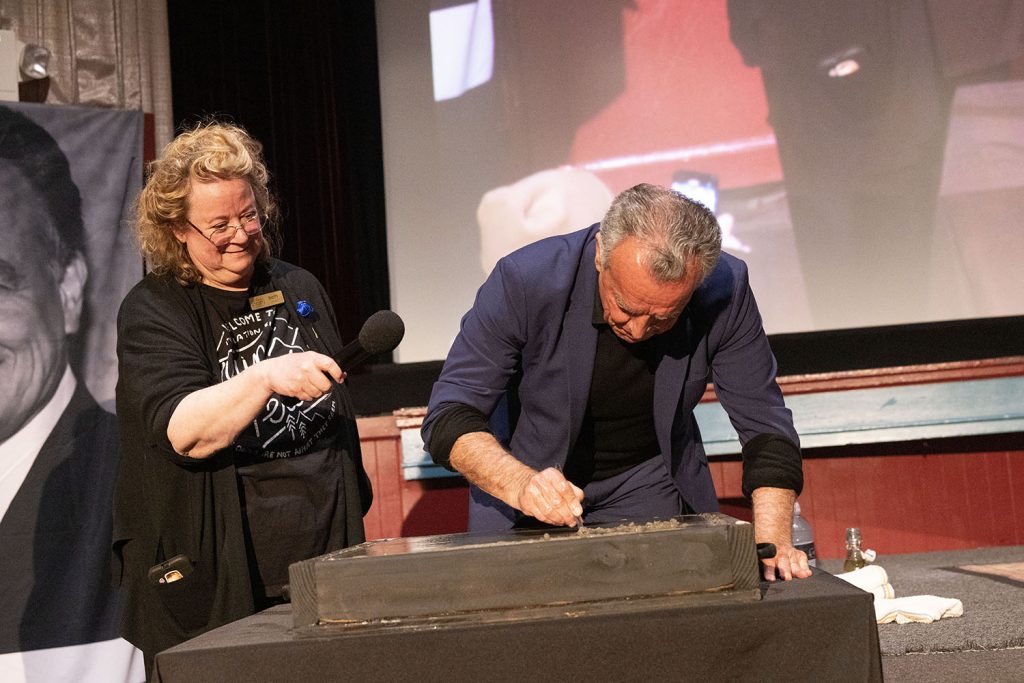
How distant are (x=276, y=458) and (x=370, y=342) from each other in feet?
1.41

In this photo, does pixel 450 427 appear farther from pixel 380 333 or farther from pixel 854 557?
pixel 854 557

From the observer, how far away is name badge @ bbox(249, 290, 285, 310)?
2.11m

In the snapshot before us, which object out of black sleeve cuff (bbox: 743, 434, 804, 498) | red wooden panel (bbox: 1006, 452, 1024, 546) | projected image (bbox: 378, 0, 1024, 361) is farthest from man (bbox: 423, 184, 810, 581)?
red wooden panel (bbox: 1006, 452, 1024, 546)

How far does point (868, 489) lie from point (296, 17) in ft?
10.5

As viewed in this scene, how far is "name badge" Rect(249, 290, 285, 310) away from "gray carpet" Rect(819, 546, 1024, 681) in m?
1.68

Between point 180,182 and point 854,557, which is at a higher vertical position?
point 180,182

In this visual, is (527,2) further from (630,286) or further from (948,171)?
(630,286)

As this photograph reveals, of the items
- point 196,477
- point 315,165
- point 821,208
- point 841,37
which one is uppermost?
point 841,37

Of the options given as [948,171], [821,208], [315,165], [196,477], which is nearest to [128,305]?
[196,477]

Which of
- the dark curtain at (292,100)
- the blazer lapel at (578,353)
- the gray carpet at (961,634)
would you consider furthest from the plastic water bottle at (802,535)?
the blazer lapel at (578,353)

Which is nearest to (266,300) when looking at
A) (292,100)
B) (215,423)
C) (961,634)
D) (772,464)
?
(215,423)

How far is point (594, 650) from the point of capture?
1265 millimetres

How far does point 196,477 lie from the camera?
191cm

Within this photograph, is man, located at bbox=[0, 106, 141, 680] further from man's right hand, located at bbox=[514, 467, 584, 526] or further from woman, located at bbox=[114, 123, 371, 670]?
man's right hand, located at bbox=[514, 467, 584, 526]
